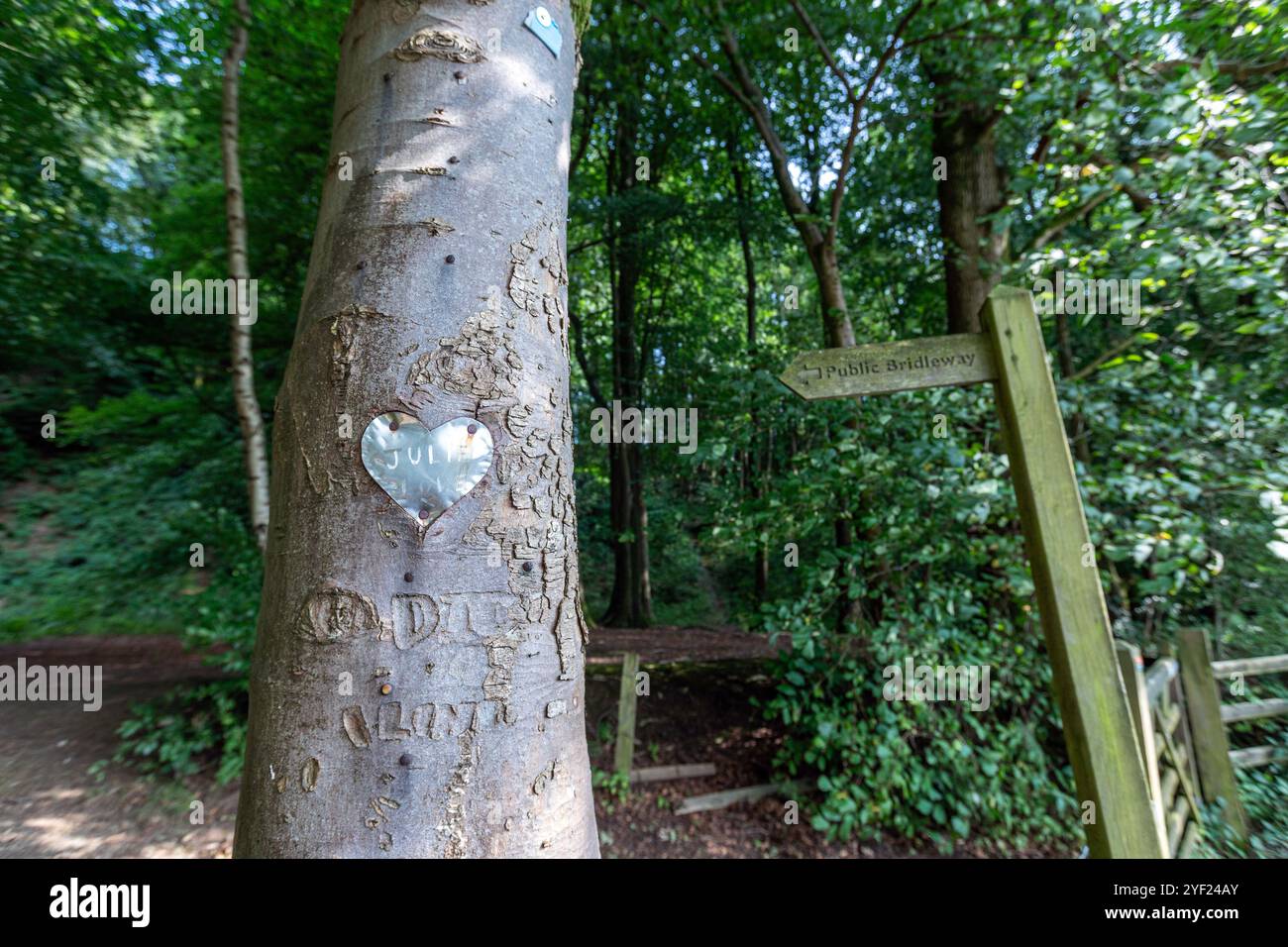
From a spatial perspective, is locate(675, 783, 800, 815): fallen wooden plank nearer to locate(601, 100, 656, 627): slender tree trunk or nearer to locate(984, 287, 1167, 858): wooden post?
locate(984, 287, 1167, 858): wooden post

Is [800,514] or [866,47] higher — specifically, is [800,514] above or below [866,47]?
below

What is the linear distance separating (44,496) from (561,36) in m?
8.87

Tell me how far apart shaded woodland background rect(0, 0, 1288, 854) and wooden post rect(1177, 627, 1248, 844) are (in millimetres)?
288

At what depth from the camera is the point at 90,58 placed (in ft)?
13.8

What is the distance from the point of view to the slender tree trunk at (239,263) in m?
3.80

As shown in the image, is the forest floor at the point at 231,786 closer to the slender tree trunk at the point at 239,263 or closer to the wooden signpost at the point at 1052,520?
the slender tree trunk at the point at 239,263

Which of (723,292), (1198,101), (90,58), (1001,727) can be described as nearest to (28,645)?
(90,58)

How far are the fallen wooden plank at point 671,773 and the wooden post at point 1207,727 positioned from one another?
3.16m

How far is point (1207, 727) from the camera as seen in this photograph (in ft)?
12.4

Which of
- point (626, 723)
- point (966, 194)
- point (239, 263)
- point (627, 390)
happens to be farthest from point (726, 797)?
point (627, 390)

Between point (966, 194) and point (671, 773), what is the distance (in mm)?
5500

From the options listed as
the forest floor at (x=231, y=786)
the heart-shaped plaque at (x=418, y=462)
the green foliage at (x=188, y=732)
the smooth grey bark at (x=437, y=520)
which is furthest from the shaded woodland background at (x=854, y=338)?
the heart-shaped plaque at (x=418, y=462)
